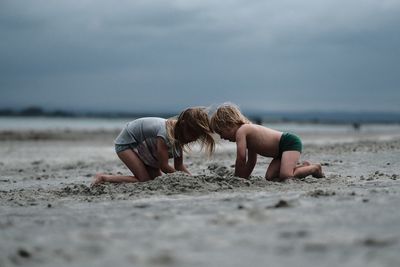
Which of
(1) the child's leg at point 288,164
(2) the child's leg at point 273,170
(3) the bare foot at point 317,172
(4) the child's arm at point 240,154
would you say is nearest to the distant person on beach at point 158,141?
(4) the child's arm at point 240,154

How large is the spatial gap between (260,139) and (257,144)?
6cm

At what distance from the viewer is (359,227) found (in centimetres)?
307

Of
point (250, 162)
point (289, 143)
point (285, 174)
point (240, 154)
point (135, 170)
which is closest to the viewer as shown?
point (240, 154)

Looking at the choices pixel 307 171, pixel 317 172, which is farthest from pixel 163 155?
pixel 317 172

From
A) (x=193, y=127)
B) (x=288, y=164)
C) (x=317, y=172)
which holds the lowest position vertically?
(x=317, y=172)

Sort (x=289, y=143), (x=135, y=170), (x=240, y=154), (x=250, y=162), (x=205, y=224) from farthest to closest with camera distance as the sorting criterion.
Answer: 1. (x=135, y=170)
2. (x=250, y=162)
3. (x=289, y=143)
4. (x=240, y=154)
5. (x=205, y=224)

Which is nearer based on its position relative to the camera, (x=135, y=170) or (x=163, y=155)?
(x=163, y=155)

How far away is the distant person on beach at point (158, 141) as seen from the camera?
5.84 meters

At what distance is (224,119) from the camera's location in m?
5.84

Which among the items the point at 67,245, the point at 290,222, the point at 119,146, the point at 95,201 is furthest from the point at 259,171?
the point at 67,245

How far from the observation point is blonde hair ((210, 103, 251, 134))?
19.2ft

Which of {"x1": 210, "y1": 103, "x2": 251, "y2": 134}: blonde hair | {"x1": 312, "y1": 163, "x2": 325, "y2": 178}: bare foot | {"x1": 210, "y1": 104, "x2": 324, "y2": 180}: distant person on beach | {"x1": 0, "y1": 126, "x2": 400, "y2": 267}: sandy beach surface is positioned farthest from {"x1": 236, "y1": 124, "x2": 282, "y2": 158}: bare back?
{"x1": 0, "y1": 126, "x2": 400, "y2": 267}: sandy beach surface

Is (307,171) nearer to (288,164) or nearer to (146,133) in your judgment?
(288,164)

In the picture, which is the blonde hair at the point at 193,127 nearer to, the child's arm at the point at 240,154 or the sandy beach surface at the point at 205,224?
the child's arm at the point at 240,154
